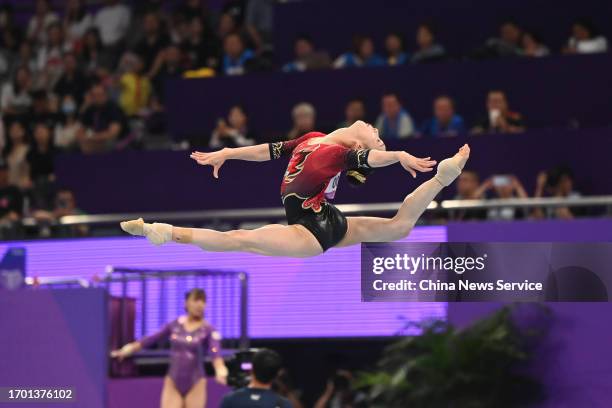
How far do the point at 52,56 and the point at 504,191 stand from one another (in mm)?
7317

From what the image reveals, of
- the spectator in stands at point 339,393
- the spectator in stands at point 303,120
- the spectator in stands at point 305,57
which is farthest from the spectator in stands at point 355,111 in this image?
the spectator in stands at point 339,393

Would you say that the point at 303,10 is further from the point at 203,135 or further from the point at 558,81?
the point at 558,81

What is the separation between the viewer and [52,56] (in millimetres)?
15727

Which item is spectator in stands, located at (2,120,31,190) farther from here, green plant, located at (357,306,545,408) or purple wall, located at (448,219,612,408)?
green plant, located at (357,306,545,408)

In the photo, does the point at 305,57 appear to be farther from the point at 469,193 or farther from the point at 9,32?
the point at 9,32

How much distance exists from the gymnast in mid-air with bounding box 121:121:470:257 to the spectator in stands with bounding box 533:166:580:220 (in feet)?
11.0

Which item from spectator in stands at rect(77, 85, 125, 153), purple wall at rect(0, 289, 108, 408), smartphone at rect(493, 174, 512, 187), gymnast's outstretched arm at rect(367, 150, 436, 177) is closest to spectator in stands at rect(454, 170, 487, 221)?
smartphone at rect(493, 174, 512, 187)

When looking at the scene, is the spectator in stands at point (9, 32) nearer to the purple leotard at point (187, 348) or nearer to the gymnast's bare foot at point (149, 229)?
the purple leotard at point (187, 348)

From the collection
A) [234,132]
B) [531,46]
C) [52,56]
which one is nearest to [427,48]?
[531,46]

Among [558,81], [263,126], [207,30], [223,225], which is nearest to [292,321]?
[223,225]

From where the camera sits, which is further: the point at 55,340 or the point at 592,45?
the point at 592,45

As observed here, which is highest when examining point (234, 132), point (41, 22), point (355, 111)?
point (41, 22)

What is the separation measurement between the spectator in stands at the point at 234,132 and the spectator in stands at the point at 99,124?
149 centimetres

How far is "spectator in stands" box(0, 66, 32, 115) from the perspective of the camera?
15.4 m
